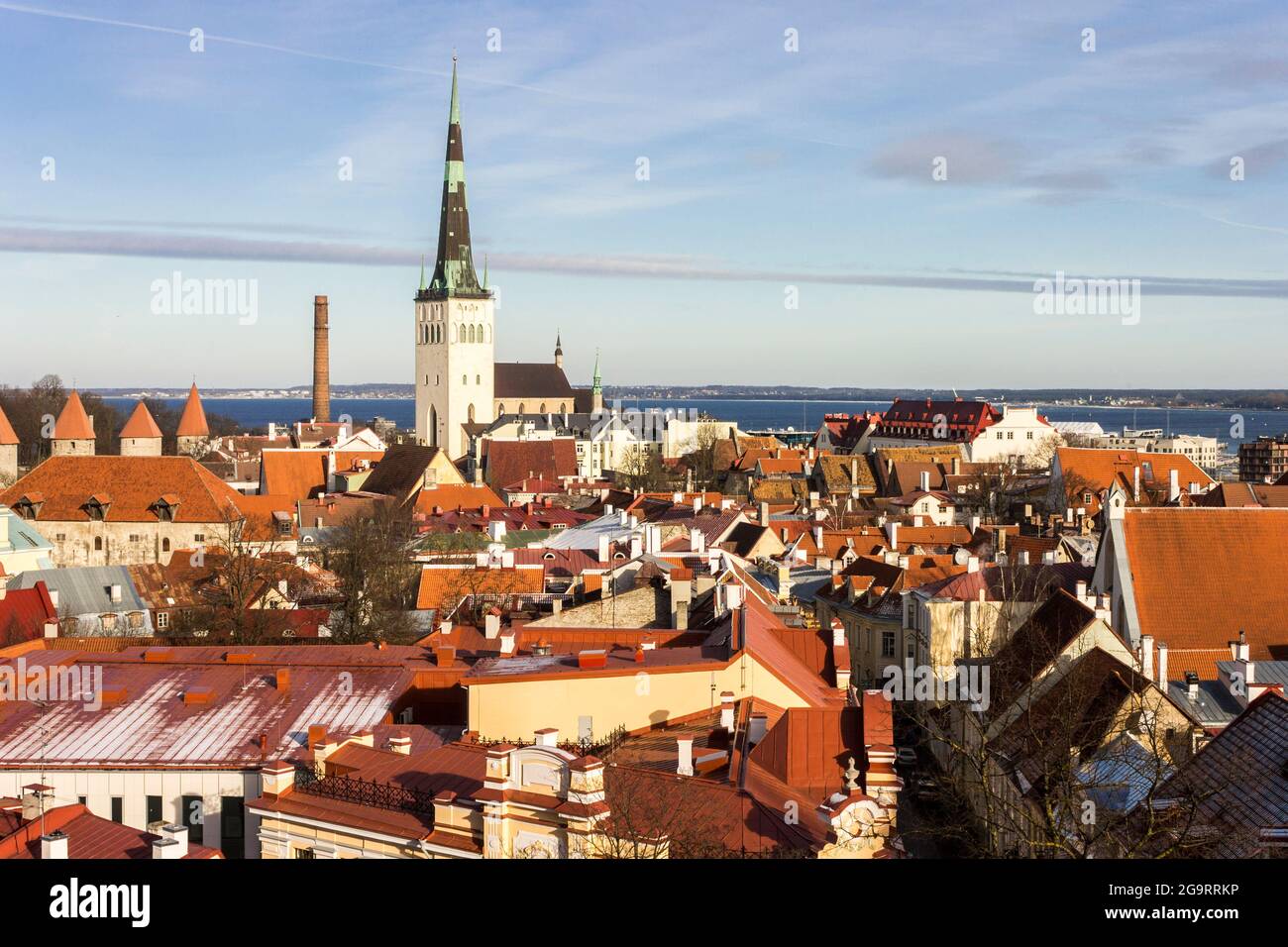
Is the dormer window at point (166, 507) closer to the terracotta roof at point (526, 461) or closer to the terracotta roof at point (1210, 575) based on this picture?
the terracotta roof at point (526, 461)

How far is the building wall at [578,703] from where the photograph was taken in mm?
15484

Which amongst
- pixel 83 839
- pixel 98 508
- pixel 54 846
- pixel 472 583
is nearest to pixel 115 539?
pixel 98 508

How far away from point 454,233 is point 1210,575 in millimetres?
78330

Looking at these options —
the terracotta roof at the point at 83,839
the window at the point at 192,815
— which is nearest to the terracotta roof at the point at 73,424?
the window at the point at 192,815

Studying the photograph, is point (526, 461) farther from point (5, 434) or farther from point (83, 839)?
point (83, 839)

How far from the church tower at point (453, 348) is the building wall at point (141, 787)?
83.4m

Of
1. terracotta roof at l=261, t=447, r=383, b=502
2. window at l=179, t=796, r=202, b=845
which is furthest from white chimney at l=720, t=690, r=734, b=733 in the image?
terracotta roof at l=261, t=447, r=383, b=502

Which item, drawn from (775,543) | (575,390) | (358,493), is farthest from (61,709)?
(575,390)

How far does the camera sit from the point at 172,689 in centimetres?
1773

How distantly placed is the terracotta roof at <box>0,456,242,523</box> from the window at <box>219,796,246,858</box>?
32.8 metres

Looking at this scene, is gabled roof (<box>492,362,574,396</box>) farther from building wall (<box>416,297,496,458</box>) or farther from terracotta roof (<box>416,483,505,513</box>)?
terracotta roof (<box>416,483,505,513</box>)

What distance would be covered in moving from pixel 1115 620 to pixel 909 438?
254 ft
